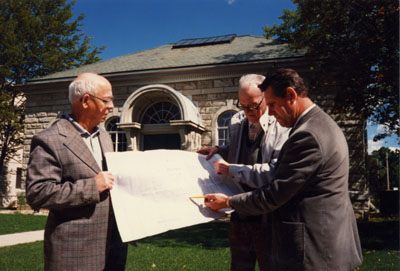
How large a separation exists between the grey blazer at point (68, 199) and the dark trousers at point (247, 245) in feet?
3.67

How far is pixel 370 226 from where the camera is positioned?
11.8 meters

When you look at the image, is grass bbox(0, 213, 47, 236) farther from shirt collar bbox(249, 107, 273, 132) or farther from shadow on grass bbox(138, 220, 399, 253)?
shirt collar bbox(249, 107, 273, 132)

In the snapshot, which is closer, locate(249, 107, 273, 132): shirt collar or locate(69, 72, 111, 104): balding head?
locate(69, 72, 111, 104): balding head

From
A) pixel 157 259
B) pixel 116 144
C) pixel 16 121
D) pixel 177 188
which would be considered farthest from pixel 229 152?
pixel 16 121

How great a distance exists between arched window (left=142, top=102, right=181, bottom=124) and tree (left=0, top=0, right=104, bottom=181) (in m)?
9.60

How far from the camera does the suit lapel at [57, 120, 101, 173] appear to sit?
2.40 meters

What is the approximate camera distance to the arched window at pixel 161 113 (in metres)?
14.9

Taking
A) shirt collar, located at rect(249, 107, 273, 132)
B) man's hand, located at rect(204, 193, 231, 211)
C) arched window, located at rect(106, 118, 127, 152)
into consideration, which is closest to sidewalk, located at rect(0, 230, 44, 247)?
arched window, located at rect(106, 118, 127, 152)

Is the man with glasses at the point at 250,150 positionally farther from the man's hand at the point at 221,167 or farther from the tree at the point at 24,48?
the tree at the point at 24,48

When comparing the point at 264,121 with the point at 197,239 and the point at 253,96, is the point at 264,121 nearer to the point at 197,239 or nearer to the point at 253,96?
the point at 253,96

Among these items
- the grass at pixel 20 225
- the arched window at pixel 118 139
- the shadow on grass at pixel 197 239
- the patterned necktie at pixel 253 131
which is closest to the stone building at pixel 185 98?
the arched window at pixel 118 139

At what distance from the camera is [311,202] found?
6.39ft

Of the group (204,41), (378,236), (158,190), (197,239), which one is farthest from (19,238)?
(204,41)

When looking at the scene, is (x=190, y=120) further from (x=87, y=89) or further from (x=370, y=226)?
(x=87, y=89)
